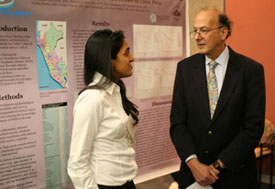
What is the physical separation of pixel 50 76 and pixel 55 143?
459 millimetres

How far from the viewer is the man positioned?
1.89 m

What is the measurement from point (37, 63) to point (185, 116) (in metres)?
1.03

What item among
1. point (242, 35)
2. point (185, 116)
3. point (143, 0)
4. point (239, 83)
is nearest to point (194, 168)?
point (185, 116)

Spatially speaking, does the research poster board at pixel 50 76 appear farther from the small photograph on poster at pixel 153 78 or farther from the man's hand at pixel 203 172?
the man's hand at pixel 203 172

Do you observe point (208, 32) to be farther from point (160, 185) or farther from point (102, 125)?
point (160, 185)

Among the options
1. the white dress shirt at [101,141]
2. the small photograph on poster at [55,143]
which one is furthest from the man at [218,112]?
the small photograph on poster at [55,143]

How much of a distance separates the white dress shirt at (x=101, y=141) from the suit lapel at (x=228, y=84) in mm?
578

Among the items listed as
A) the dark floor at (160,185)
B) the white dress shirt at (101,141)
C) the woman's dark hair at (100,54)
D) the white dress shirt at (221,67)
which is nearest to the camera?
the white dress shirt at (101,141)

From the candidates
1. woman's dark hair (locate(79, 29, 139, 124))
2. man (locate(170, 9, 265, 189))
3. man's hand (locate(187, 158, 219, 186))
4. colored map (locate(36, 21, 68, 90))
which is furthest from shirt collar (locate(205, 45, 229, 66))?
colored map (locate(36, 21, 68, 90))

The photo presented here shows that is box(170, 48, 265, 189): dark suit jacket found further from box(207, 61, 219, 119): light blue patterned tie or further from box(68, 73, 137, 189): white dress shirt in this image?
box(68, 73, 137, 189): white dress shirt

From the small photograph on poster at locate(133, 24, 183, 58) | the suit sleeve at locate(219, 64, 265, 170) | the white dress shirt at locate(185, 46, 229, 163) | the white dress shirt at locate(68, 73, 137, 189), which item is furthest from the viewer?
the small photograph on poster at locate(133, 24, 183, 58)

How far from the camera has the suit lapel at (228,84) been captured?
1.89 m

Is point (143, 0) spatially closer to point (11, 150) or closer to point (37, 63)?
point (37, 63)

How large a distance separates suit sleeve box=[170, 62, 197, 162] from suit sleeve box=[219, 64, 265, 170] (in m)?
0.21
